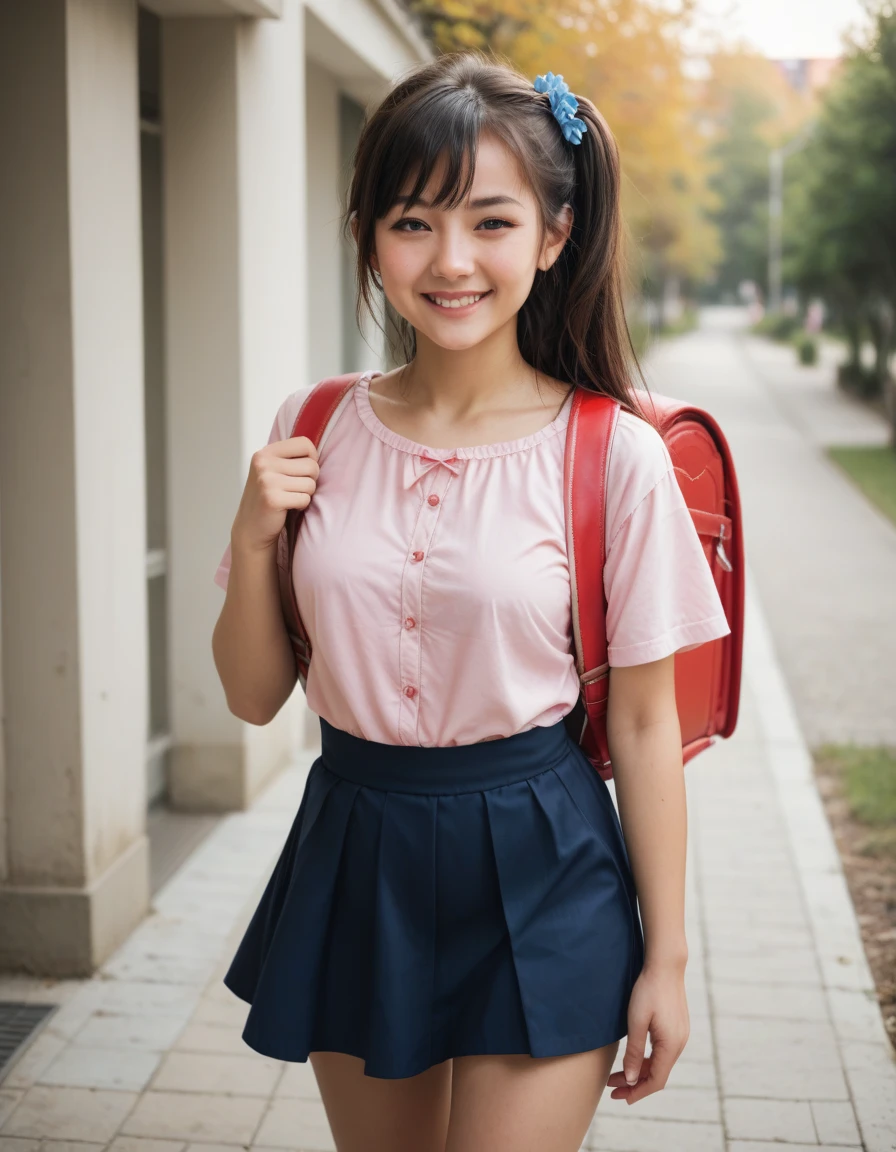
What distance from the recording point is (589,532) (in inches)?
73.0

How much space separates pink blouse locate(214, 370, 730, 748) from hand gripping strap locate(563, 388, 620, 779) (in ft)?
0.05

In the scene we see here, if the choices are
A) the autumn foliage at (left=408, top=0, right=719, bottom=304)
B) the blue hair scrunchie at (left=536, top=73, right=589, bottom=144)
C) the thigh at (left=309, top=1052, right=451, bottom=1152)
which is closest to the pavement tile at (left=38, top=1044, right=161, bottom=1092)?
the thigh at (left=309, top=1052, right=451, bottom=1152)

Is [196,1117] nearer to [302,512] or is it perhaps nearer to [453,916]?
[453,916]

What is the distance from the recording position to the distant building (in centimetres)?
363

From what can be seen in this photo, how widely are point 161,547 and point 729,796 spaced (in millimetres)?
2644

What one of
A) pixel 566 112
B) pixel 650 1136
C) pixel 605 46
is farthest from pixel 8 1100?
pixel 605 46

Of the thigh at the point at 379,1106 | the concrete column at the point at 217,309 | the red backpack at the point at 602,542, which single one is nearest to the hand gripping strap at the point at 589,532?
the red backpack at the point at 602,542

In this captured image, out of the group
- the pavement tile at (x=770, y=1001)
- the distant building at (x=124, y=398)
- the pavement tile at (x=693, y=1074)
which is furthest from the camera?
the pavement tile at (x=770, y=1001)

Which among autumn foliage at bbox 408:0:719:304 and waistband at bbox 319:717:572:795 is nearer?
waistband at bbox 319:717:572:795

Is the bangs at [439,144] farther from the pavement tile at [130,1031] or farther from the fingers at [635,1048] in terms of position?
the pavement tile at [130,1031]

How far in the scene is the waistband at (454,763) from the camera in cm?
191

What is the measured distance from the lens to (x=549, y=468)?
191 cm

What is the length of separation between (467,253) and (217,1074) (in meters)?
2.48

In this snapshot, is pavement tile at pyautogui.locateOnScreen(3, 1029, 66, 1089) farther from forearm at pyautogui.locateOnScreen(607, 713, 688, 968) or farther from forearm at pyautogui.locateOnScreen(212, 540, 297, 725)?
forearm at pyautogui.locateOnScreen(607, 713, 688, 968)
